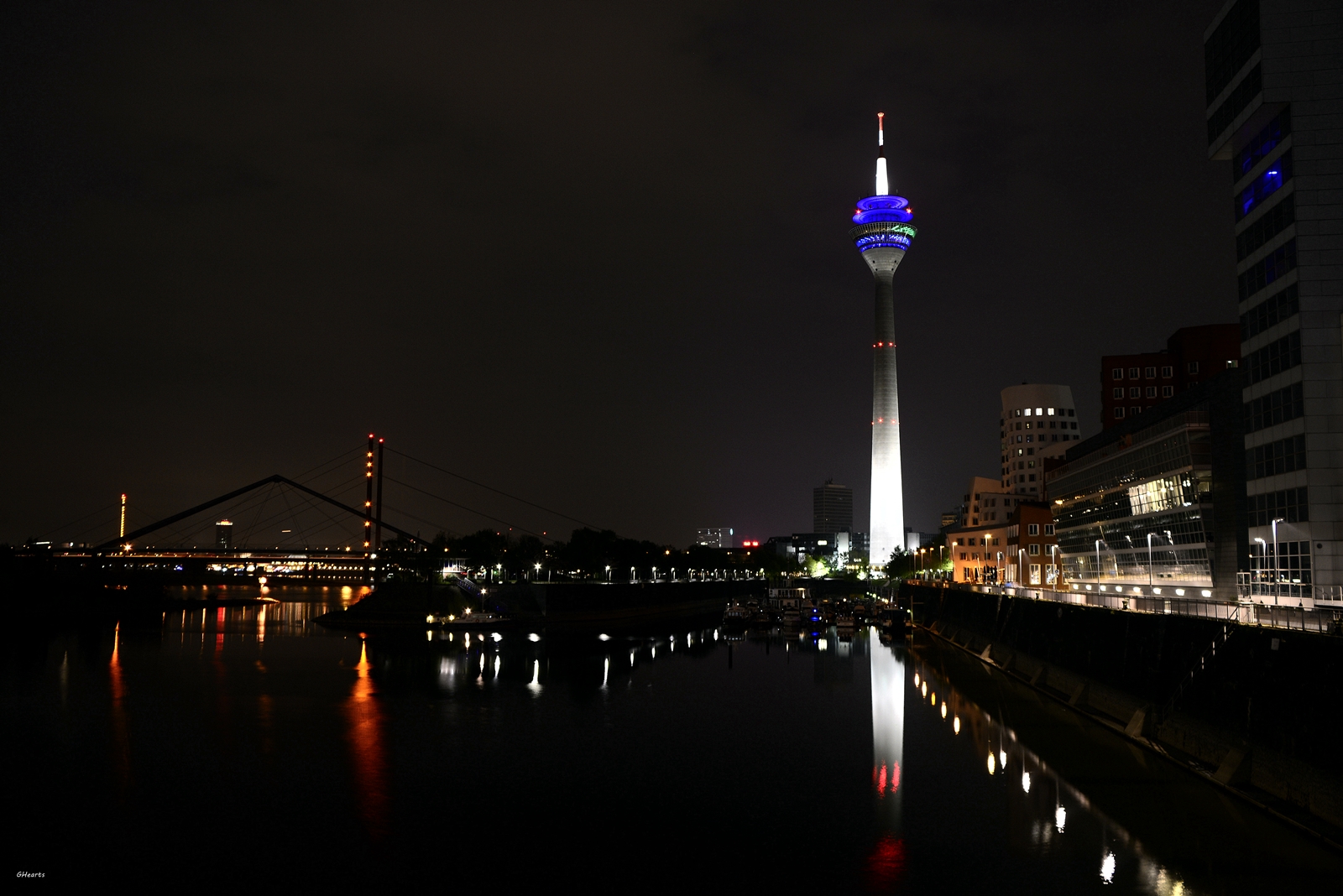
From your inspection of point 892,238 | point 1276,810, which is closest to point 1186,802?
point 1276,810

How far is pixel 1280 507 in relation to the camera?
4194 centimetres

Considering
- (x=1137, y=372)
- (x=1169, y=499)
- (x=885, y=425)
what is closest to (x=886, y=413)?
(x=885, y=425)

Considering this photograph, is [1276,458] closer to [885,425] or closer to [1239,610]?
[1239,610]

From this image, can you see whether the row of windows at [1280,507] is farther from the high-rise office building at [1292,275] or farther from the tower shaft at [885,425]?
the tower shaft at [885,425]

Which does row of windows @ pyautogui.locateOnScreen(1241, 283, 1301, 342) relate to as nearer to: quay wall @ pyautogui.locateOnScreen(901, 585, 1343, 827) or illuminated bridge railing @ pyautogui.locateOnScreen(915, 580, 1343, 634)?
illuminated bridge railing @ pyautogui.locateOnScreen(915, 580, 1343, 634)

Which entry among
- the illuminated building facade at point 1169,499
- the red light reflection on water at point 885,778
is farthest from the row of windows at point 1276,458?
the red light reflection on water at point 885,778

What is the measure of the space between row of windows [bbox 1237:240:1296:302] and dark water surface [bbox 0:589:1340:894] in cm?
2086

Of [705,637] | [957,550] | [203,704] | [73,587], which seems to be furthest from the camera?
[957,550]

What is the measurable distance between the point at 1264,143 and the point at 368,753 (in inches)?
1725

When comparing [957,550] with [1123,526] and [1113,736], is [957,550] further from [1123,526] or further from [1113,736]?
[1113,736]

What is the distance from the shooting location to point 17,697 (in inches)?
1848

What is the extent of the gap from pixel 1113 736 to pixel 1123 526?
43000 millimetres

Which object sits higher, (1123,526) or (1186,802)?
(1123,526)

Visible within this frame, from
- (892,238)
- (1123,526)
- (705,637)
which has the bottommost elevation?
(705,637)
